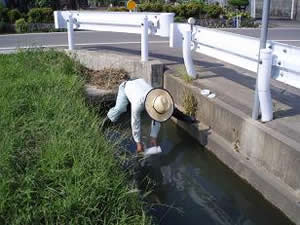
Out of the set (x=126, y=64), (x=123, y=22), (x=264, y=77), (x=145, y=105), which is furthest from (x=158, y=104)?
(x=123, y=22)

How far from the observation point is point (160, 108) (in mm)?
4602

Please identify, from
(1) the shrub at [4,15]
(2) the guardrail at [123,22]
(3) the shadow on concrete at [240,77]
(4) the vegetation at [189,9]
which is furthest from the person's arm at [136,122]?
(4) the vegetation at [189,9]

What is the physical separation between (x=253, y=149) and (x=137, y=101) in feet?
5.20

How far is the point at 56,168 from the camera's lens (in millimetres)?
3396

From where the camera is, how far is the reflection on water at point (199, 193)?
4152 mm

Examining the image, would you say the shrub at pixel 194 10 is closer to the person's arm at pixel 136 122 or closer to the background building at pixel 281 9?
the background building at pixel 281 9

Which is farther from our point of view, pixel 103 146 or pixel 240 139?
pixel 240 139

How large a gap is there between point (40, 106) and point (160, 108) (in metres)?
1.50

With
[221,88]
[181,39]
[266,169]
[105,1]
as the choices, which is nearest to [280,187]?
[266,169]

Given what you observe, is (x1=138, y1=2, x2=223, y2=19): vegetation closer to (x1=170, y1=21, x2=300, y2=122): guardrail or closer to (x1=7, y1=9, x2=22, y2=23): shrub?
(x1=7, y1=9, x2=22, y2=23): shrub

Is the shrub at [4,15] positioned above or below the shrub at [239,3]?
below

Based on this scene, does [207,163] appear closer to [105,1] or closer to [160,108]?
[160,108]

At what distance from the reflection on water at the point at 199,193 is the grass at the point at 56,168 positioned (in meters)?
0.97

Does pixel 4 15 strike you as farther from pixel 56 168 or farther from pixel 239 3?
pixel 56 168
